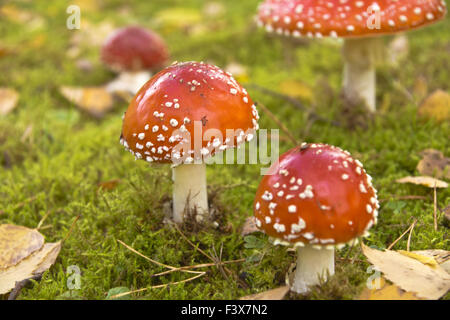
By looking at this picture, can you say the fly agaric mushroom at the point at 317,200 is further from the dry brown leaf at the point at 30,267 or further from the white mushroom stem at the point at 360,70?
the white mushroom stem at the point at 360,70

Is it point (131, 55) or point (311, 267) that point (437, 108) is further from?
point (131, 55)

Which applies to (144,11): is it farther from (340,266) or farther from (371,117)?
(340,266)

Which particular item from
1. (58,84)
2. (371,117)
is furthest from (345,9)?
(58,84)

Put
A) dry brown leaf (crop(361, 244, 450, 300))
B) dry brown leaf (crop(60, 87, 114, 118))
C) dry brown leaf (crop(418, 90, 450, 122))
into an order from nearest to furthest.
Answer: dry brown leaf (crop(361, 244, 450, 300)) → dry brown leaf (crop(418, 90, 450, 122)) → dry brown leaf (crop(60, 87, 114, 118))

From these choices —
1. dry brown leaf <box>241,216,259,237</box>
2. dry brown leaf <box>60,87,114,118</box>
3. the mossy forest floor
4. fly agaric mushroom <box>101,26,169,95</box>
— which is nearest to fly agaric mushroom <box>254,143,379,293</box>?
the mossy forest floor

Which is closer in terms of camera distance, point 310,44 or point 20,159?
point 20,159

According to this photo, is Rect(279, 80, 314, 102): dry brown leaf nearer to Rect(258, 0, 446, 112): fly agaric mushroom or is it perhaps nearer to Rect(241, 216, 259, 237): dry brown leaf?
Rect(258, 0, 446, 112): fly agaric mushroom

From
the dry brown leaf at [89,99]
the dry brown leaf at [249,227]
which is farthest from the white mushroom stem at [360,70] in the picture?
the dry brown leaf at [89,99]
